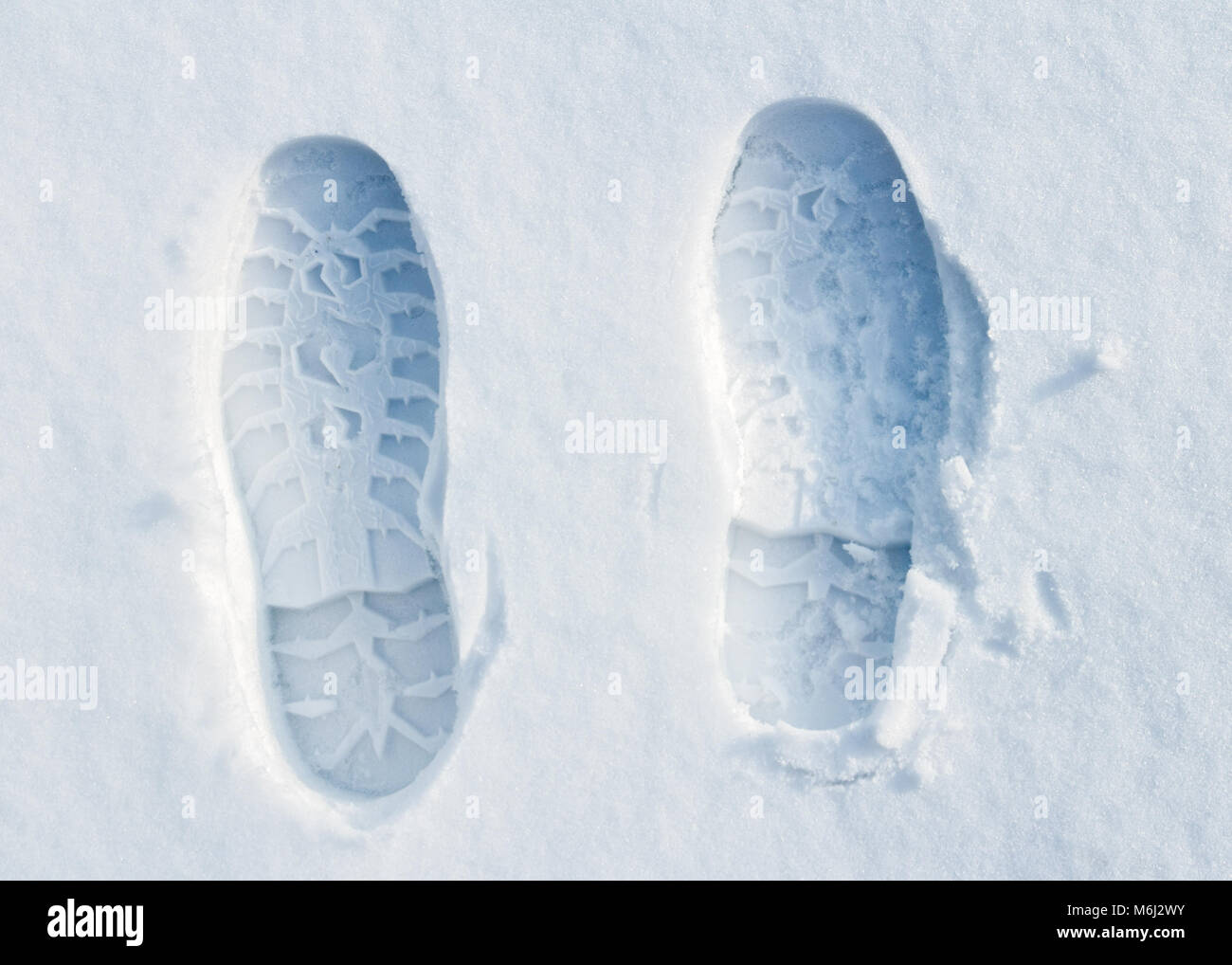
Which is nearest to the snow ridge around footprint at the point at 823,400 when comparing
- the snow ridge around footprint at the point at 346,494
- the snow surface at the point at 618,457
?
the snow surface at the point at 618,457

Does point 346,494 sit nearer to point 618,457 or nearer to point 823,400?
point 618,457

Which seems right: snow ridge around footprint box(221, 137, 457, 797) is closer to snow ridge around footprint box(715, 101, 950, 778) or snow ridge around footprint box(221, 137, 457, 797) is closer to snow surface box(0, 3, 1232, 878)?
snow surface box(0, 3, 1232, 878)

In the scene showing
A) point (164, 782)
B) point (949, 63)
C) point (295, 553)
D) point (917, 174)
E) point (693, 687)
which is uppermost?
point (949, 63)

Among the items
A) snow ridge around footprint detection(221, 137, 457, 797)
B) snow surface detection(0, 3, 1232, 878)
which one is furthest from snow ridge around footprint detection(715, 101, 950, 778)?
snow ridge around footprint detection(221, 137, 457, 797)

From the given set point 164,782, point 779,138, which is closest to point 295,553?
point 164,782

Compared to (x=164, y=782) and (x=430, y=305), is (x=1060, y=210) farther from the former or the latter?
(x=164, y=782)

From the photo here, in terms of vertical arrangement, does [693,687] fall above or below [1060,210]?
below

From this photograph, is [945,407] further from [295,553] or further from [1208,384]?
[295,553]
